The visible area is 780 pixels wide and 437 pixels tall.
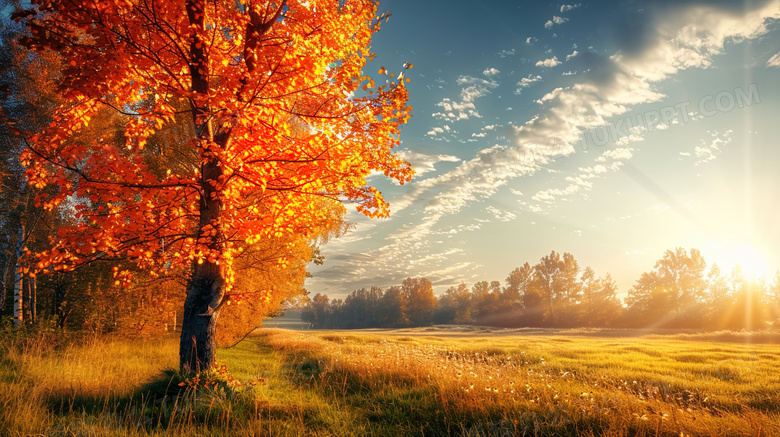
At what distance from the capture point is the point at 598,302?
6319 cm

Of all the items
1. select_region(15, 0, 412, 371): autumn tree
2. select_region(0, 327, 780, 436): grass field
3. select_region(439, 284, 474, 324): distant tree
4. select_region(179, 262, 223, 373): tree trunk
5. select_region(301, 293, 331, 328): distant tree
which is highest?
select_region(15, 0, 412, 371): autumn tree

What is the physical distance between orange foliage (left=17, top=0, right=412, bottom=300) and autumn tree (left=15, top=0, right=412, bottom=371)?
0.03 m

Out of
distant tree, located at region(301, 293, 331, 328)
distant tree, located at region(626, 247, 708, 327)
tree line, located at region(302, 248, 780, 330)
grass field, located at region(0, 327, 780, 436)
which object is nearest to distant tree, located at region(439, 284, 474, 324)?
tree line, located at region(302, 248, 780, 330)

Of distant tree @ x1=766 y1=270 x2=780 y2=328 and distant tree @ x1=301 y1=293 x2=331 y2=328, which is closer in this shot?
distant tree @ x1=766 y1=270 x2=780 y2=328

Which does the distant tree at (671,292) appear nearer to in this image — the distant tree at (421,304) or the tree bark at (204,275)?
the distant tree at (421,304)

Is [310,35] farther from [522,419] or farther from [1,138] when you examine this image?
[1,138]

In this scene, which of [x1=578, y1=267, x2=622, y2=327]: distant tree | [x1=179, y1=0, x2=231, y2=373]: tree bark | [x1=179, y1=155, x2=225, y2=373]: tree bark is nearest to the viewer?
[x1=179, y1=0, x2=231, y2=373]: tree bark

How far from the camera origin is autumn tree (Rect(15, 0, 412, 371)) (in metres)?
6.50

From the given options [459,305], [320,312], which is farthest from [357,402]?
[320,312]

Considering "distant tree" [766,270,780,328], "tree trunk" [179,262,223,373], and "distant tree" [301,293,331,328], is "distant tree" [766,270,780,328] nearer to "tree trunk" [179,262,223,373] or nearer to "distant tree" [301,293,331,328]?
"tree trunk" [179,262,223,373]

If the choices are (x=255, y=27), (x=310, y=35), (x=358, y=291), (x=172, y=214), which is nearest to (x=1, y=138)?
(x=172, y=214)

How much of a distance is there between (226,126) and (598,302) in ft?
239

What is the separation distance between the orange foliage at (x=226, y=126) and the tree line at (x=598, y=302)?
104 feet

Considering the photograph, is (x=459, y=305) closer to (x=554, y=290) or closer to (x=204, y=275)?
(x=554, y=290)
